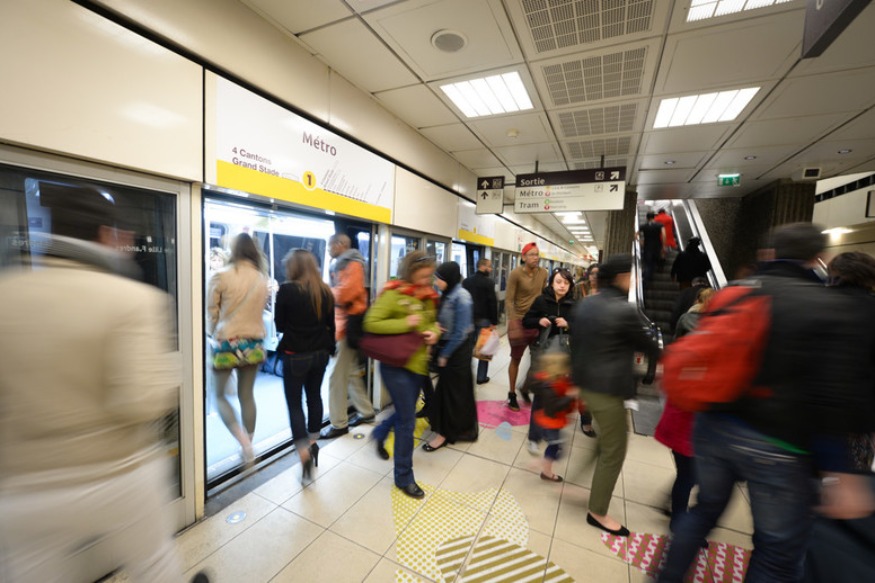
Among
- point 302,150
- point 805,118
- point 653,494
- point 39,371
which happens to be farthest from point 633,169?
point 39,371

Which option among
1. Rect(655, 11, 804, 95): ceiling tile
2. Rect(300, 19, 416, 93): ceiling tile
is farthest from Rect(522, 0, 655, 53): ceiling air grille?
Rect(300, 19, 416, 93): ceiling tile

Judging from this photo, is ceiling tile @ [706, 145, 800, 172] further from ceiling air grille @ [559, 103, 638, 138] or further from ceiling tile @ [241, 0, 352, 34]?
ceiling tile @ [241, 0, 352, 34]

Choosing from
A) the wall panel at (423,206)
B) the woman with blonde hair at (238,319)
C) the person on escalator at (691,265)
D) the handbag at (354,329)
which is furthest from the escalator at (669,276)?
the woman with blonde hair at (238,319)

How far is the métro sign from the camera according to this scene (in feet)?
15.1

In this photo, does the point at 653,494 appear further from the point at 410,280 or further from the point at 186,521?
the point at 186,521

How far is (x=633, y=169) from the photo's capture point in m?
5.54

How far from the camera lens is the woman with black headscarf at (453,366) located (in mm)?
2814

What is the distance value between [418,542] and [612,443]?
131 cm

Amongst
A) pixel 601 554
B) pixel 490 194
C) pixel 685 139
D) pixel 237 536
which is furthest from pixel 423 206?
pixel 601 554

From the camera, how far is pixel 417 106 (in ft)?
11.8

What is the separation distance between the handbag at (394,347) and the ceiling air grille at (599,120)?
117 inches

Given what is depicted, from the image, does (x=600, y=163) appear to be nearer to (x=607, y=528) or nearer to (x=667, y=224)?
(x=667, y=224)

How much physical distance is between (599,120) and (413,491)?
403 cm

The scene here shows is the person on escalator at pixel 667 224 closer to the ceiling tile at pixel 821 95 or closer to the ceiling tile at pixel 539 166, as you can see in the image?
the ceiling tile at pixel 539 166
